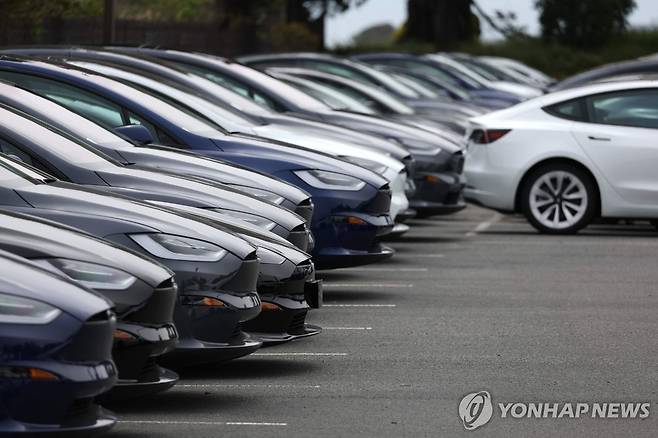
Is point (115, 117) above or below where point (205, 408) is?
above

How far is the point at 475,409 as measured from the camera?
765 centimetres

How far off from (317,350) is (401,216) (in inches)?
178

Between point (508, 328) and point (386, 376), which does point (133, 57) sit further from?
point (386, 376)

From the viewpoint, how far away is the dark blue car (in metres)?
11.1

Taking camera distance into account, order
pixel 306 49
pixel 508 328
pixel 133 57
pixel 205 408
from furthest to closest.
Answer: pixel 306 49 → pixel 133 57 → pixel 508 328 → pixel 205 408

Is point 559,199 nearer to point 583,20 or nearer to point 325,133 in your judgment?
point 325,133

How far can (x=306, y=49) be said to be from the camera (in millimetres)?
42938

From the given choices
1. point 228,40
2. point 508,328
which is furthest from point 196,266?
point 228,40

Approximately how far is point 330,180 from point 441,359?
9.55 ft

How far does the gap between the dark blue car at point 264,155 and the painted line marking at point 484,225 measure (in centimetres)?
523

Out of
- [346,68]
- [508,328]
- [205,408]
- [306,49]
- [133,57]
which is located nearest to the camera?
[205,408]

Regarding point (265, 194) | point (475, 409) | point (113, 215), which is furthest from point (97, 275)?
point (265, 194)

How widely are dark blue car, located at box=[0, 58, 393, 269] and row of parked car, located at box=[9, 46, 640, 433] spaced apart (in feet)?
0.05

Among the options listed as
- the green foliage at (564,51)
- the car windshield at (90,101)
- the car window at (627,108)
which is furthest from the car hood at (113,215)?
the green foliage at (564,51)
